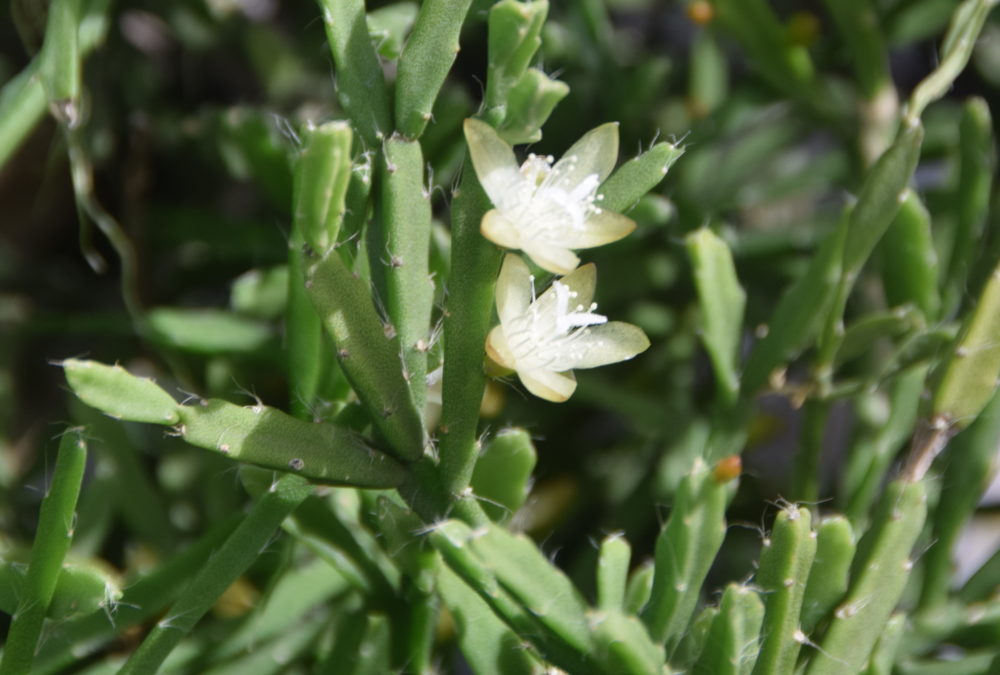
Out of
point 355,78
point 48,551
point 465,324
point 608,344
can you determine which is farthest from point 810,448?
point 48,551

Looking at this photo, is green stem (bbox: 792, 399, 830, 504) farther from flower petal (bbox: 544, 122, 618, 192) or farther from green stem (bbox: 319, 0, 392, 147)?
green stem (bbox: 319, 0, 392, 147)

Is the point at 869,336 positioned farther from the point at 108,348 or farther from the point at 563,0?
the point at 108,348

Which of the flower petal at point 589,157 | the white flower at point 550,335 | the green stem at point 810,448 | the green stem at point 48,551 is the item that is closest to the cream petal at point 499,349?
the white flower at point 550,335

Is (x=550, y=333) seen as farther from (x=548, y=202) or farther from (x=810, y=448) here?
(x=810, y=448)

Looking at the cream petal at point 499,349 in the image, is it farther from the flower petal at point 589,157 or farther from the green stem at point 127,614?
the green stem at point 127,614

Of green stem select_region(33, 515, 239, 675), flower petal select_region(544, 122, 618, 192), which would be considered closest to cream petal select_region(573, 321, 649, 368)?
flower petal select_region(544, 122, 618, 192)

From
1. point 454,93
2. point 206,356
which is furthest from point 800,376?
point 206,356
